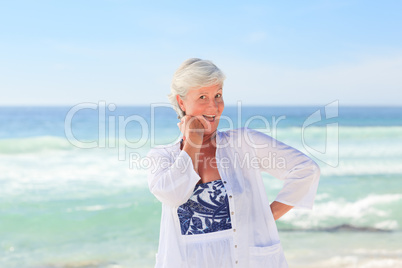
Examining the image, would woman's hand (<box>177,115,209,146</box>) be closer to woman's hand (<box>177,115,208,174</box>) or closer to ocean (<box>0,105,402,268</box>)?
woman's hand (<box>177,115,208,174</box>)

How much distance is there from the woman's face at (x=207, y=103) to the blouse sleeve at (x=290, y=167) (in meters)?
0.18

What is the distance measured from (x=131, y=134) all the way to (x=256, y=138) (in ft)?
63.6

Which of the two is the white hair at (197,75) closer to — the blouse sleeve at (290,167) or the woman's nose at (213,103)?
the woman's nose at (213,103)

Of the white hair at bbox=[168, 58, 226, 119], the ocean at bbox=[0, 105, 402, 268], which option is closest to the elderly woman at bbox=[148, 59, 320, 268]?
the white hair at bbox=[168, 58, 226, 119]

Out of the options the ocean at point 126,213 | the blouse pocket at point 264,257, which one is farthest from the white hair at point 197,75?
the blouse pocket at point 264,257

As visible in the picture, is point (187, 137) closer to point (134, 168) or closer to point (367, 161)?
point (134, 168)

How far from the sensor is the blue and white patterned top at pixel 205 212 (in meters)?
1.94

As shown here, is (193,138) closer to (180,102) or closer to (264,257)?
(180,102)

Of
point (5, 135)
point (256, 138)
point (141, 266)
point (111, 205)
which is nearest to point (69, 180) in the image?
point (111, 205)

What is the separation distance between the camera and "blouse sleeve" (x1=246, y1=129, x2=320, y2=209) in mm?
2018

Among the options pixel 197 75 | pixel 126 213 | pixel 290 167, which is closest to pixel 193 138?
pixel 197 75

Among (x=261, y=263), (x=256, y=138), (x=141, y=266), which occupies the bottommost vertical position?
(x=141, y=266)

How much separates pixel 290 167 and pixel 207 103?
0.47 metres

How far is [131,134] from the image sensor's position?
69.3ft
